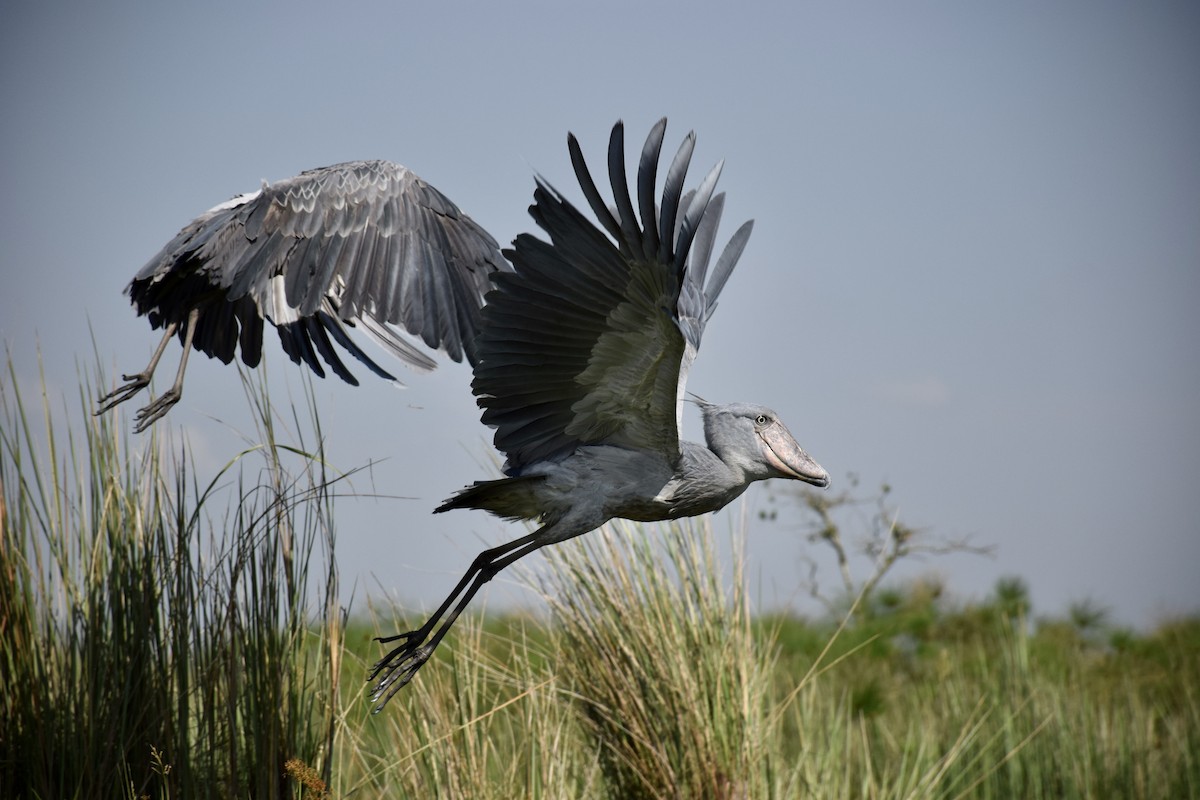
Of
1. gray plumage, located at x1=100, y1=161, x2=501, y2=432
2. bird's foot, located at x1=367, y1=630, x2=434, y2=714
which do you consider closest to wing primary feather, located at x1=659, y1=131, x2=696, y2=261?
bird's foot, located at x1=367, y1=630, x2=434, y2=714

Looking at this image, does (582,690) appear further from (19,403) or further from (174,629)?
(19,403)

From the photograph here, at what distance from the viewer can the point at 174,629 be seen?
289 cm

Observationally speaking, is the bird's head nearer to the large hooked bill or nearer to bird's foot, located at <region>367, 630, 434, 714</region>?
the large hooked bill

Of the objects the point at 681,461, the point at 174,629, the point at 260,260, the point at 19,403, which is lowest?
the point at 174,629

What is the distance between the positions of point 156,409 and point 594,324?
1.83m

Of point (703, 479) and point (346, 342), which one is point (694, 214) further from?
point (346, 342)

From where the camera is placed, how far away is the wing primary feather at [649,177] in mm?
2027

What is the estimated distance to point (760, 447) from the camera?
97.1 inches

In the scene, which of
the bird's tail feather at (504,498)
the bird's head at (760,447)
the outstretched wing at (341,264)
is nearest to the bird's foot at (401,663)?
the bird's tail feather at (504,498)

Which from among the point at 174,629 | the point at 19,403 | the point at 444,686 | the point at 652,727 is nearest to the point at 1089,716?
the point at 652,727

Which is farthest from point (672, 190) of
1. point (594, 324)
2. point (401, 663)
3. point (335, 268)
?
point (335, 268)

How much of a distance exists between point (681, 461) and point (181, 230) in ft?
7.11

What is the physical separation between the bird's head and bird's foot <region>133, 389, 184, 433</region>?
5.89ft

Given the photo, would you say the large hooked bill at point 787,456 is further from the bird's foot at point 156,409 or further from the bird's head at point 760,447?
the bird's foot at point 156,409
